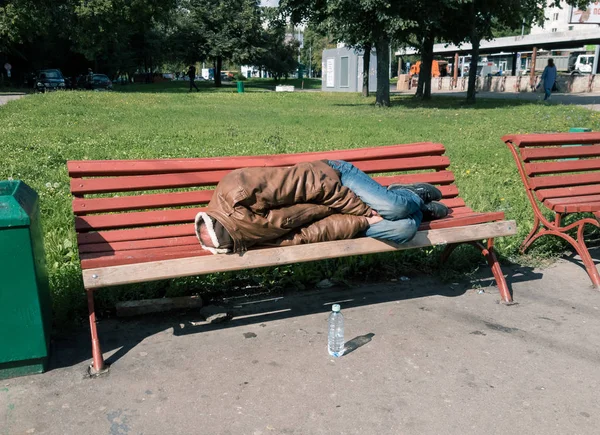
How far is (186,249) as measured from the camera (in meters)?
3.56

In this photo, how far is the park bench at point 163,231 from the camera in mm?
3162

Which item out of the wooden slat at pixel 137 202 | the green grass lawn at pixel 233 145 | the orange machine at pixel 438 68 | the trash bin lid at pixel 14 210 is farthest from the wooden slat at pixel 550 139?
the orange machine at pixel 438 68

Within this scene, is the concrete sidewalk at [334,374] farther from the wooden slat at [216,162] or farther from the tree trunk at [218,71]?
the tree trunk at [218,71]

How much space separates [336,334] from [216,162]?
1.44 meters

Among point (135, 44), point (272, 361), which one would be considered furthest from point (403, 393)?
point (135, 44)

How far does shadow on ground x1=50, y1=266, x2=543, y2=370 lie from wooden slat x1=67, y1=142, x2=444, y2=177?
3.21 feet

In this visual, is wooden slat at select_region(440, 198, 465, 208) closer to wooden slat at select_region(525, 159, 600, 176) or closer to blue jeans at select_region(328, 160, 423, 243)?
wooden slat at select_region(525, 159, 600, 176)

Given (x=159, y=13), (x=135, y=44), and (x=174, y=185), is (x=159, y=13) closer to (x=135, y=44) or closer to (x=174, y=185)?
(x=135, y=44)

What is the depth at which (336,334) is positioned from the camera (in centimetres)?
350

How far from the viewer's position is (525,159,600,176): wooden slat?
15.9ft

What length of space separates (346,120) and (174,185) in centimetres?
1275

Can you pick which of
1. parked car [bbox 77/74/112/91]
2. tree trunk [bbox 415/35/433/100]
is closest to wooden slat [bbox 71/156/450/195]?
tree trunk [bbox 415/35/433/100]

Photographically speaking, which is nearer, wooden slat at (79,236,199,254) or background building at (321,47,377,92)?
wooden slat at (79,236,199,254)

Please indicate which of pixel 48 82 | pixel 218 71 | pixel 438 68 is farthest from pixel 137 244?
pixel 438 68
